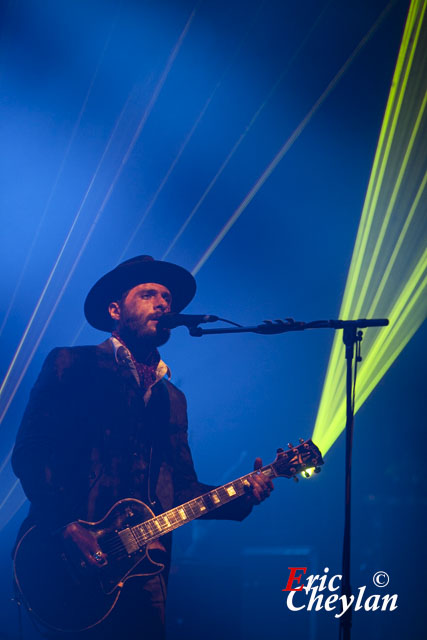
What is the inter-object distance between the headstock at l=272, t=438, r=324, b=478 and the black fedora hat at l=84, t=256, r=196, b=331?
1458 mm

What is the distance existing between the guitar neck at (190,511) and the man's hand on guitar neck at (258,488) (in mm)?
23

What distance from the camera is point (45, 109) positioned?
4602 millimetres

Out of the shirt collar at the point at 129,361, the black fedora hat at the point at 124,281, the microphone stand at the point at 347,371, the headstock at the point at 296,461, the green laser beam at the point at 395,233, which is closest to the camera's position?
the microphone stand at the point at 347,371

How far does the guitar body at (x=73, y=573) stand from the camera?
3.01 m

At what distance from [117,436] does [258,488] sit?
0.96 metres

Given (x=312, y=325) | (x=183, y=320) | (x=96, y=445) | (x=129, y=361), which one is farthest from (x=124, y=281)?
(x=312, y=325)

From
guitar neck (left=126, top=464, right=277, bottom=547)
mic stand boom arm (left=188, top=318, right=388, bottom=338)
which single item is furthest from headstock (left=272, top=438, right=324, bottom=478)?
mic stand boom arm (left=188, top=318, right=388, bottom=338)

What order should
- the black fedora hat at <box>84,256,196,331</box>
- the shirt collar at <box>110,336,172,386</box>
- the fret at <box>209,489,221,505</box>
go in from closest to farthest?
the fret at <box>209,489,221,505</box> < the shirt collar at <box>110,336,172,386</box> < the black fedora hat at <box>84,256,196,331</box>

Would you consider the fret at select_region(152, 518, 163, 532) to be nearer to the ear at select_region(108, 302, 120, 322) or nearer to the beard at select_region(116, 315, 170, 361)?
the beard at select_region(116, 315, 170, 361)

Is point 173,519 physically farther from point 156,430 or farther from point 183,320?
point 183,320

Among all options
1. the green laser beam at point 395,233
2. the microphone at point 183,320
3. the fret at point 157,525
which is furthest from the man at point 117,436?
the green laser beam at point 395,233

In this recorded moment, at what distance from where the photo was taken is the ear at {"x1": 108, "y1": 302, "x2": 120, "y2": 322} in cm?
397

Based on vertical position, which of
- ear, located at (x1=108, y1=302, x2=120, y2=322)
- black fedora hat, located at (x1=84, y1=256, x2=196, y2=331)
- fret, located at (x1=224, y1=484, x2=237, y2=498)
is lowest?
fret, located at (x1=224, y1=484, x2=237, y2=498)

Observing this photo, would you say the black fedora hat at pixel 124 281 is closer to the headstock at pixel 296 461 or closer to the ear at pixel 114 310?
the ear at pixel 114 310
